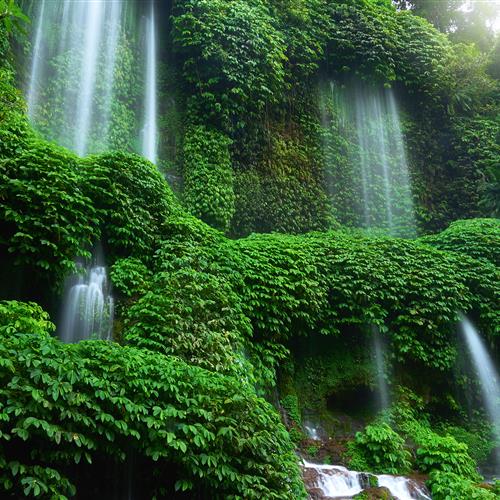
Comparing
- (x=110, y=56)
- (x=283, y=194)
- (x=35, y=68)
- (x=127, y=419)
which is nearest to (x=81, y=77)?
(x=35, y=68)

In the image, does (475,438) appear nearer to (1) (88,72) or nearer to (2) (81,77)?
(2) (81,77)

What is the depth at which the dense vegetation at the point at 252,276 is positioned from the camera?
183 inches

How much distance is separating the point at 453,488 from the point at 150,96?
11957mm

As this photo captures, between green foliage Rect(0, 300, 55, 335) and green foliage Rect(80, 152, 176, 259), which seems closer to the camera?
green foliage Rect(0, 300, 55, 335)

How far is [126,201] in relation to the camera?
8117 millimetres

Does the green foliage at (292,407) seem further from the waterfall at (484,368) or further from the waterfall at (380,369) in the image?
the waterfall at (484,368)

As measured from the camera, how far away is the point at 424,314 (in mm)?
10219

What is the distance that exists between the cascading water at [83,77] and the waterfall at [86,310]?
549cm

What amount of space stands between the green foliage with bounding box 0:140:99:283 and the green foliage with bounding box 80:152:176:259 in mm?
456

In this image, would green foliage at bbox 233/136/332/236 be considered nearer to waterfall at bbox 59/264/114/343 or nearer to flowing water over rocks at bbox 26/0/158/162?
flowing water over rocks at bbox 26/0/158/162

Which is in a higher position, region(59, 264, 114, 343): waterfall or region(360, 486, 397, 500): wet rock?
region(59, 264, 114, 343): waterfall

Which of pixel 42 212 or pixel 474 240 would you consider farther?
pixel 474 240

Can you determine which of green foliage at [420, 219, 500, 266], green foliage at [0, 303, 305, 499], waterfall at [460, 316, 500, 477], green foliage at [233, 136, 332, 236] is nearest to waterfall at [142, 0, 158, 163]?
green foliage at [233, 136, 332, 236]

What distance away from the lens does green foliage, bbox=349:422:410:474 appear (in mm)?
7914
